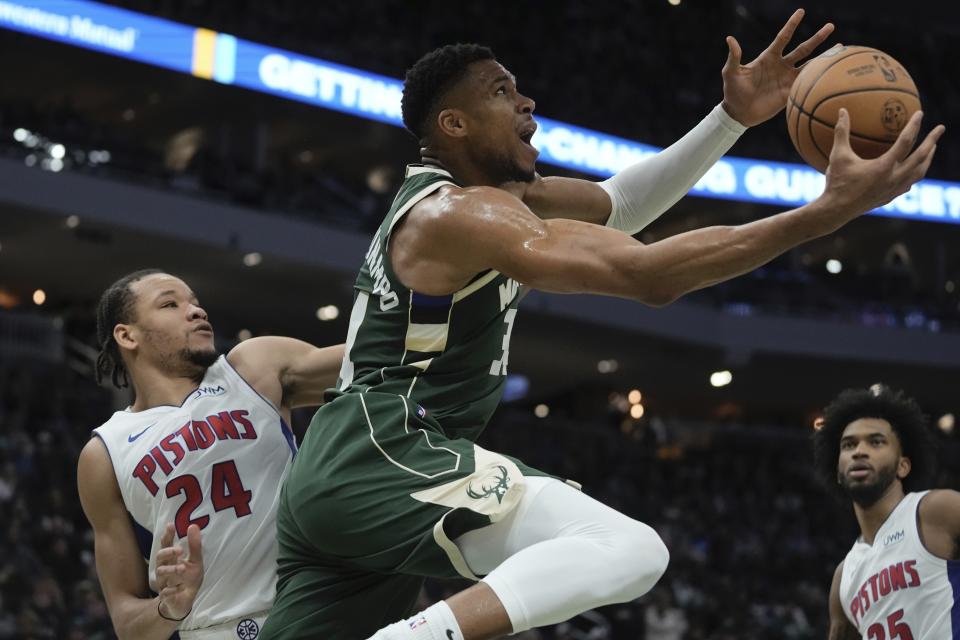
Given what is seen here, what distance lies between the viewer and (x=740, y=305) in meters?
25.9

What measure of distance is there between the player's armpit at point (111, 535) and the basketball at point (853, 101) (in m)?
2.58

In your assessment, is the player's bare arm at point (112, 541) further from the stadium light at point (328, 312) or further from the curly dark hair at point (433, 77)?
the stadium light at point (328, 312)

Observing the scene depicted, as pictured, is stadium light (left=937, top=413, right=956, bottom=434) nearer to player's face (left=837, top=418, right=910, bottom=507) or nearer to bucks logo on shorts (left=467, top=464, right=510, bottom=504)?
player's face (left=837, top=418, right=910, bottom=507)

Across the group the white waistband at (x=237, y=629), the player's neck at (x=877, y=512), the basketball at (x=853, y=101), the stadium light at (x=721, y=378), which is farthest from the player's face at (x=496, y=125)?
the stadium light at (x=721, y=378)

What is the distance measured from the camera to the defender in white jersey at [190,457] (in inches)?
180

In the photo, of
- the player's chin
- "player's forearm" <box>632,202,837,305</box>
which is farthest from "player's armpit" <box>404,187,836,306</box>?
the player's chin

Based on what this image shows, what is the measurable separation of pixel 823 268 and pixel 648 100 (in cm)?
541

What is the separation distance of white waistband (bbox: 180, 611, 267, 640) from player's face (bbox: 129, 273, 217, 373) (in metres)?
0.95

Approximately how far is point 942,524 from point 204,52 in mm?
17608

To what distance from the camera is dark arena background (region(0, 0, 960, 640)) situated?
18.8 metres

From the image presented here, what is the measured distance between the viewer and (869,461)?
642 centimetres

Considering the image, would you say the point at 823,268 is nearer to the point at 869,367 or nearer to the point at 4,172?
the point at 869,367

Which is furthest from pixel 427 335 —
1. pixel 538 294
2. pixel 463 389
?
pixel 538 294

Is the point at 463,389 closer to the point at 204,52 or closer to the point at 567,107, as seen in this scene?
the point at 204,52
